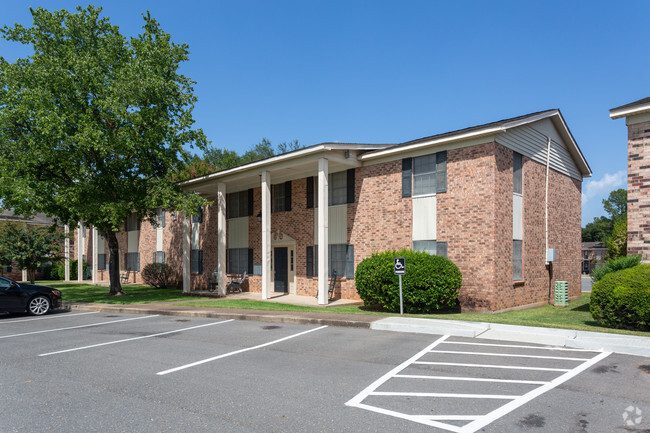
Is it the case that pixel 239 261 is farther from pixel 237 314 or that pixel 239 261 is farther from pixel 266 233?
pixel 237 314

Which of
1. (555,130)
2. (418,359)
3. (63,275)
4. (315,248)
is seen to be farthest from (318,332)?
(63,275)

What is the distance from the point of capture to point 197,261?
83.5 feet

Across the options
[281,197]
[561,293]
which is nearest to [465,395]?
[561,293]

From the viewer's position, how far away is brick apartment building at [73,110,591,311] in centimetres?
1455

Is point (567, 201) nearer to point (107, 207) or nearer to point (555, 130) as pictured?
point (555, 130)

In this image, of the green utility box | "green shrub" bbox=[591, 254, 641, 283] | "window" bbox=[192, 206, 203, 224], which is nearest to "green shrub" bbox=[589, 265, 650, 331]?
"green shrub" bbox=[591, 254, 641, 283]

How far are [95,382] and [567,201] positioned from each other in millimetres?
18716

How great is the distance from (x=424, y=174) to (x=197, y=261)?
14.5 meters

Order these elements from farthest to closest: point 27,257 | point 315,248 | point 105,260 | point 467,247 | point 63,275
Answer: point 63,275 → point 105,260 → point 27,257 → point 315,248 → point 467,247

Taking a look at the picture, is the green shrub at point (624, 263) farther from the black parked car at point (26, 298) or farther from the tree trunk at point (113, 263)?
the tree trunk at point (113, 263)

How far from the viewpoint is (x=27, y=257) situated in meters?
27.8

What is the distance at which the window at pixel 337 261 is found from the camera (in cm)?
1808

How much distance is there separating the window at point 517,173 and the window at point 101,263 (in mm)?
28576

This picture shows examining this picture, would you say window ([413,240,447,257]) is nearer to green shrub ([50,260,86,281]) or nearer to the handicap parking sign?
the handicap parking sign
